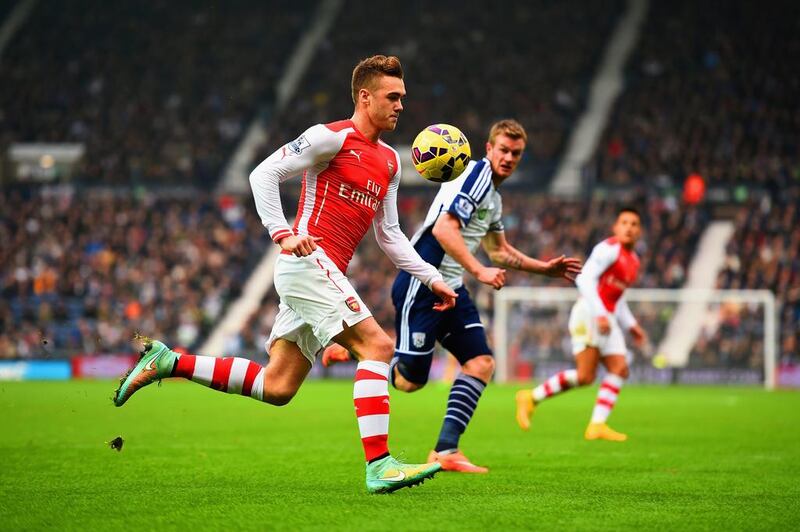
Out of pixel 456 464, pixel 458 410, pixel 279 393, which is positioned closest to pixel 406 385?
pixel 458 410

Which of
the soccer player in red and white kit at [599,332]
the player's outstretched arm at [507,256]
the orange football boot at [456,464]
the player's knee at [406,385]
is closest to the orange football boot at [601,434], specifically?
the soccer player in red and white kit at [599,332]

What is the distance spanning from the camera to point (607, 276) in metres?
12.1

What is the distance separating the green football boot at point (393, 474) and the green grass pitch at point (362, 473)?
10cm

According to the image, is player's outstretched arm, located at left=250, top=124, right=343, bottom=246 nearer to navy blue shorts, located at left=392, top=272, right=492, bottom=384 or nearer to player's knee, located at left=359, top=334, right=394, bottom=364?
player's knee, located at left=359, top=334, right=394, bottom=364

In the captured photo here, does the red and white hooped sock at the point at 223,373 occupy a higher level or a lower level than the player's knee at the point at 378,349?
lower

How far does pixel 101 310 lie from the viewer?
101ft

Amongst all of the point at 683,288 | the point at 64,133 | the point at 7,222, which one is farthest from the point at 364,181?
the point at 64,133

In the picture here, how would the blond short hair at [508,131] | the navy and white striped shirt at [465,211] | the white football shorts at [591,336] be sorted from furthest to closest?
1. the white football shorts at [591,336]
2. the blond short hair at [508,131]
3. the navy and white striped shirt at [465,211]

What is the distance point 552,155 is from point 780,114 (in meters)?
7.11

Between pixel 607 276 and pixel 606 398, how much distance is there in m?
1.31

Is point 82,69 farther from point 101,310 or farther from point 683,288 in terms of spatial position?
point 683,288

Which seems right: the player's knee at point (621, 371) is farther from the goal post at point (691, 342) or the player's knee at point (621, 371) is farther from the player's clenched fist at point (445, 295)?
the goal post at point (691, 342)

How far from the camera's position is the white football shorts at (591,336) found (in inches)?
472

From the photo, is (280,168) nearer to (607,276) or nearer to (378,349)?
(378,349)
